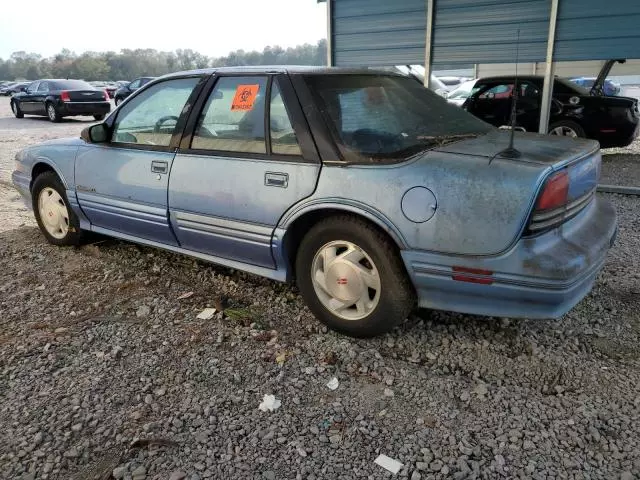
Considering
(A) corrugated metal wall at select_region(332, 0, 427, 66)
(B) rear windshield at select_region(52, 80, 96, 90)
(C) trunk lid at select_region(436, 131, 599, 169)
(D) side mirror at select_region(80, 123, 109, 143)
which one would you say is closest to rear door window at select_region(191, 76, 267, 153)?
(D) side mirror at select_region(80, 123, 109, 143)

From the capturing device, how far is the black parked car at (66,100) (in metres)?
18.1

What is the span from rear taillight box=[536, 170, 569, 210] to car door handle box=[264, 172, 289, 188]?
52.5 inches

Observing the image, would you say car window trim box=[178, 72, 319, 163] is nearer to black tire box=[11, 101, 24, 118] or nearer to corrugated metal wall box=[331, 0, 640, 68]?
corrugated metal wall box=[331, 0, 640, 68]

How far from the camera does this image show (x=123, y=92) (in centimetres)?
2577

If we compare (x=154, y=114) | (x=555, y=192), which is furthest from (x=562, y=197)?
(x=154, y=114)

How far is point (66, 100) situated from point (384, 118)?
17746 mm

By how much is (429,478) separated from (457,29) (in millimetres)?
6688

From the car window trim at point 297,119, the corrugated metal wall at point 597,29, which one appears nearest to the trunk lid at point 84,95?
the corrugated metal wall at point 597,29

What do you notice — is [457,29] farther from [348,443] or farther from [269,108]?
[348,443]

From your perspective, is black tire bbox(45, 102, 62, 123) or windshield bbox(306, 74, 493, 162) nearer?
windshield bbox(306, 74, 493, 162)

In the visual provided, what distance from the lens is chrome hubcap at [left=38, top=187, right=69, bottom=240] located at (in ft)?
15.2

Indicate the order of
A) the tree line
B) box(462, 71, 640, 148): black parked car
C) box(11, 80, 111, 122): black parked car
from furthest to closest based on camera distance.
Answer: the tree line
box(11, 80, 111, 122): black parked car
box(462, 71, 640, 148): black parked car

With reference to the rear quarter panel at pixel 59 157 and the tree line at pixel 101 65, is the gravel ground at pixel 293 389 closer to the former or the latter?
the rear quarter panel at pixel 59 157

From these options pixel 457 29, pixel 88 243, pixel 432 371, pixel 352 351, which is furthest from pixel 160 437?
pixel 457 29
